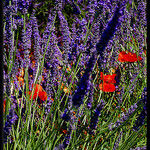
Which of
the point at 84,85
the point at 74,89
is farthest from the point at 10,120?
the point at 74,89

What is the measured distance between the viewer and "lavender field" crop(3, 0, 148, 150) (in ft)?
1.98

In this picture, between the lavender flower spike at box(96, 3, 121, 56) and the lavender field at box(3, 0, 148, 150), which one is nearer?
the lavender flower spike at box(96, 3, 121, 56)

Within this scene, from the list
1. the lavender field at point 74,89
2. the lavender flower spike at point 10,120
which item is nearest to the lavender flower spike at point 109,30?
the lavender field at point 74,89

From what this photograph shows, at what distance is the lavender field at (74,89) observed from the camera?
603 millimetres

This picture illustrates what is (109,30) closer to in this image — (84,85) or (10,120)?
(84,85)

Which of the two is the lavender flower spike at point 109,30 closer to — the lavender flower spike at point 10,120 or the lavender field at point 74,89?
the lavender field at point 74,89

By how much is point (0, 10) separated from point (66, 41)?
45 cm

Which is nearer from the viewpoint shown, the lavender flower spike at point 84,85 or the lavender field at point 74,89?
the lavender flower spike at point 84,85

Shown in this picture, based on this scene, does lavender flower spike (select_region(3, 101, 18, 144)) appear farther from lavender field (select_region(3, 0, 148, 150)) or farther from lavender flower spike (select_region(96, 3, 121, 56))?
lavender flower spike (select_region(96, 3, 121, 56))

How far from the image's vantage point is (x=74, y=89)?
1103 millimetres

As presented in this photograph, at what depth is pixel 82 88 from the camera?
52 centimetres

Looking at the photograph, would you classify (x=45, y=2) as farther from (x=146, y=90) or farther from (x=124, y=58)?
(x=146, y=90)

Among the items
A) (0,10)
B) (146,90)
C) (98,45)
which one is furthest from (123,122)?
(0,10)

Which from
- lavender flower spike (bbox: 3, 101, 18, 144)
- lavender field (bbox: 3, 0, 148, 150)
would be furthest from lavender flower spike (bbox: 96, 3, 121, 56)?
lavender flower spike (bbox: 3, 101, 18, 144)
